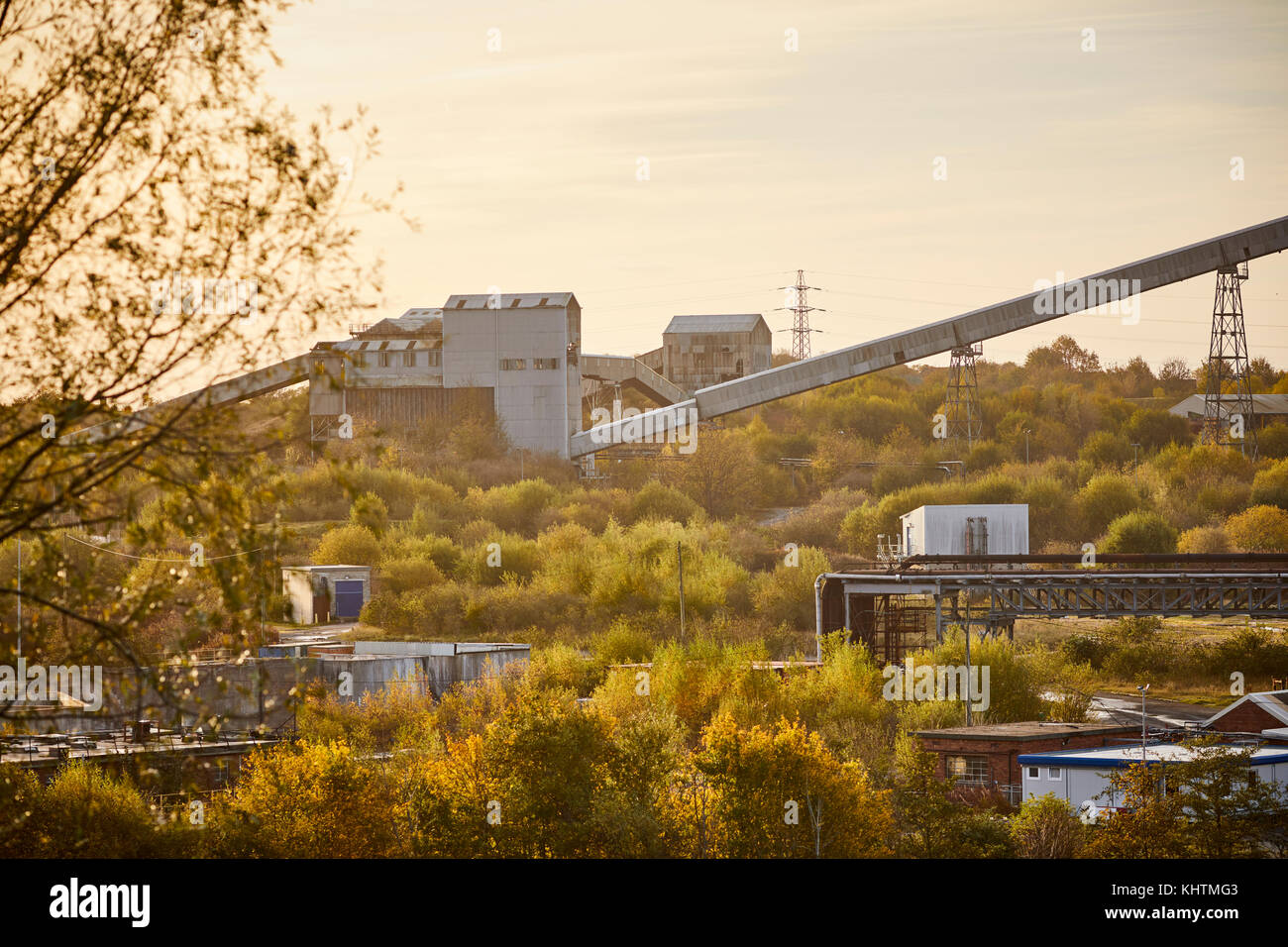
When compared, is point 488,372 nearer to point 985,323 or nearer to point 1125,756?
point 985,323

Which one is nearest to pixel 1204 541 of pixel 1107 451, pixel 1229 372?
pixel 1229 372

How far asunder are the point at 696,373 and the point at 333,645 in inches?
1210

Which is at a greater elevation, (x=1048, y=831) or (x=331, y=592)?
(x=331, y=592)

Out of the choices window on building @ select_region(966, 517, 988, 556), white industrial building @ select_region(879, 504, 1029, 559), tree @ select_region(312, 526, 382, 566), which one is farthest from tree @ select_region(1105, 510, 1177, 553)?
tree @ select_region(312, 526, 382, 566)

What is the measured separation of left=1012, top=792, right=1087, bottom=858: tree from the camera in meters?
18.9

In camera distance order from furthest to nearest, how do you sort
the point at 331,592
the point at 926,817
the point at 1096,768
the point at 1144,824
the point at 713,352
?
the point at 713,352
the point at 331,592
the point at 1096,768
the point at 926,817
the point at 1144,824

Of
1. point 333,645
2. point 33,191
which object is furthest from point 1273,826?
point 333,645

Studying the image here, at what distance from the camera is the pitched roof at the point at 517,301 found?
46.8 metres

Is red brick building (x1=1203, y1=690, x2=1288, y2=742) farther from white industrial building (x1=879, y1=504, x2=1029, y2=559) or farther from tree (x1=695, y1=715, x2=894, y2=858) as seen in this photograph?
white industrial building (x1=879, y1=504, x2=1029, y2=559)

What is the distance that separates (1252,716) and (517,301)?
2946cm

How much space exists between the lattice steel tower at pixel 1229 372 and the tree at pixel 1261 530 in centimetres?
399

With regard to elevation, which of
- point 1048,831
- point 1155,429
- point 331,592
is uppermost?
point 1155,429

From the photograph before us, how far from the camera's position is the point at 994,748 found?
2381cm

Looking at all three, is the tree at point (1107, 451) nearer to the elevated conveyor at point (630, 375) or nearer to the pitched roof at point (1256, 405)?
A: the pitched roof at point (1256, 405)
